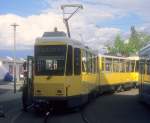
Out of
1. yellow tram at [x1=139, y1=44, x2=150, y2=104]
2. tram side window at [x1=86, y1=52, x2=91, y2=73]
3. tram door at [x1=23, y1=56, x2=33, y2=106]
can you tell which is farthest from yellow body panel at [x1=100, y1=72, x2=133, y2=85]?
tram door at [x1=23, y1=56, x2=33, y2=106]

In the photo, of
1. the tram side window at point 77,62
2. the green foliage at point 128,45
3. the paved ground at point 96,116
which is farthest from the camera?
the green foliage at point 128,45

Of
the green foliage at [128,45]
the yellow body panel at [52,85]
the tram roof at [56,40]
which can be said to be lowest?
the yellow body panel at [52,85]

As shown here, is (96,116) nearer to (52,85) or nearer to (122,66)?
(52,85)

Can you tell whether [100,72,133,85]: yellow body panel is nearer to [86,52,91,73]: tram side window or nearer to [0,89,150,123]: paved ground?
[86,52,91,73]: tram side window

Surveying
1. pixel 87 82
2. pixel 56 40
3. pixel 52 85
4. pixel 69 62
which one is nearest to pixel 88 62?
pixel 87 82

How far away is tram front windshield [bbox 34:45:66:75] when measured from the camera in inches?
906

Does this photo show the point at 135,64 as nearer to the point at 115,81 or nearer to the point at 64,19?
the point at 115,81

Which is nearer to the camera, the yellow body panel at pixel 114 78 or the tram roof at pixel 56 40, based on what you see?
the tram roof at pixel 56 40

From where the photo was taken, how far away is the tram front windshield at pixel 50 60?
23016 millimetres

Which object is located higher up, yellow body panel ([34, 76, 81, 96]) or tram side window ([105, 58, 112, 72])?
tram side window ([105, 58, 112, 72])

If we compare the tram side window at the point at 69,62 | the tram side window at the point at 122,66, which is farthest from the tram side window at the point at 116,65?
the tram side window at the point at 69,62

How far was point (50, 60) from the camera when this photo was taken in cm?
2302

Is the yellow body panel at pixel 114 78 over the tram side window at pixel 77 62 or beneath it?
beneath

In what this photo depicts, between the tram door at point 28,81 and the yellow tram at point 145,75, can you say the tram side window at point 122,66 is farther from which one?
the tram door at point 28,81
